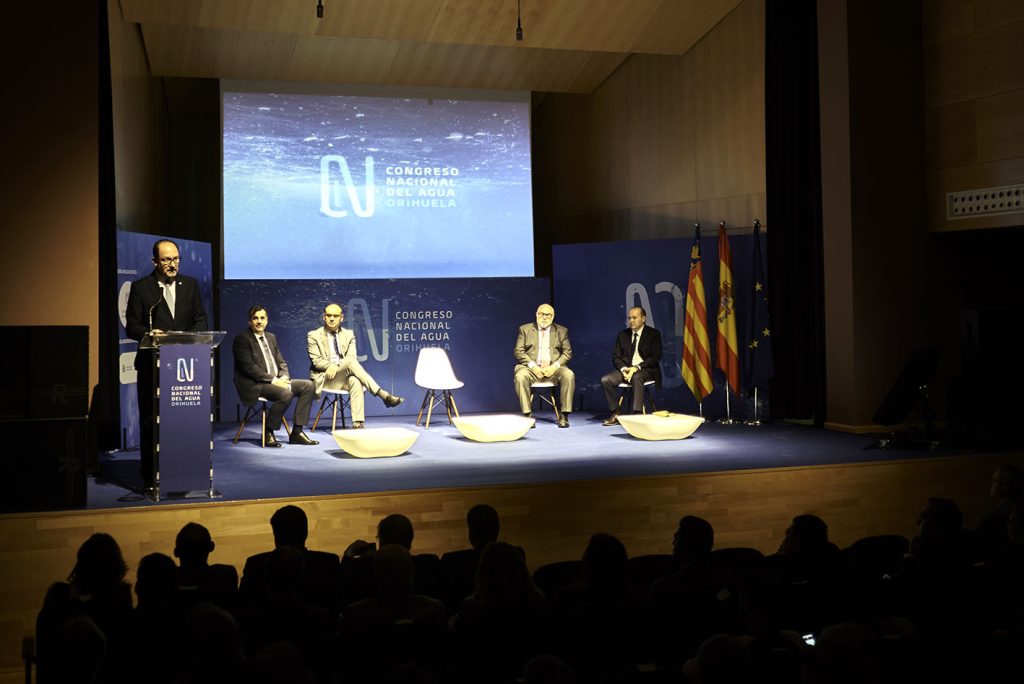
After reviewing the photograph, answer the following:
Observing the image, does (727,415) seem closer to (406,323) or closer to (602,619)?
(406,323)

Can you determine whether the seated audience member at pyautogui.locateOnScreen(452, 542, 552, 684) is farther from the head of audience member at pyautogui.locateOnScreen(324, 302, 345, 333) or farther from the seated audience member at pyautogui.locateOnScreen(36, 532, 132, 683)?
the head of audience member at pyautogui.locateOnScreen(324, 302, 345, 333)

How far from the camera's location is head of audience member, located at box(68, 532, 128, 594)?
3424 millimetres

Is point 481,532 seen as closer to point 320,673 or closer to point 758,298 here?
point 320,673

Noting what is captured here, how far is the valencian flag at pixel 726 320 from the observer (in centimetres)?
940

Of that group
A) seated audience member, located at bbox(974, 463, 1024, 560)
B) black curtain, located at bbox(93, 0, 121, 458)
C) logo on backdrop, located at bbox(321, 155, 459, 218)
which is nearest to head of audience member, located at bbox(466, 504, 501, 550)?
seated audience member, located at bbox(974, 463, 1024, 560)

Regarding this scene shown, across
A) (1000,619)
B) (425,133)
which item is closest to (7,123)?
(425,133)

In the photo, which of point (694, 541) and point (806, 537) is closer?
point (694, 541)

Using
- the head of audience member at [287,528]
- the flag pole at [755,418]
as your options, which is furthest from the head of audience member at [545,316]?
the head of audience member at [287,528]

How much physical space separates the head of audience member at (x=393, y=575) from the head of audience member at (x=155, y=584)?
76cm

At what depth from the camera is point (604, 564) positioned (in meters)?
3.34

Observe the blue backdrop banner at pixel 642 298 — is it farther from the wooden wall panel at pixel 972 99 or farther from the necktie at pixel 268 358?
the necktie at pixel 268 358

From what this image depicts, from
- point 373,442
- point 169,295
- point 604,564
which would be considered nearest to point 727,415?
point 373,442

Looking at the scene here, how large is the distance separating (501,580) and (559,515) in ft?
10.4

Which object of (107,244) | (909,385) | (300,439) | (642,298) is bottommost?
(300,439)
